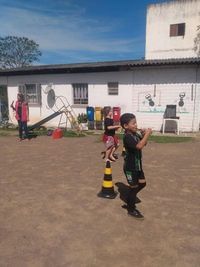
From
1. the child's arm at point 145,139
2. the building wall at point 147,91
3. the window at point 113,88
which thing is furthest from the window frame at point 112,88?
the child's arm at point 145,139

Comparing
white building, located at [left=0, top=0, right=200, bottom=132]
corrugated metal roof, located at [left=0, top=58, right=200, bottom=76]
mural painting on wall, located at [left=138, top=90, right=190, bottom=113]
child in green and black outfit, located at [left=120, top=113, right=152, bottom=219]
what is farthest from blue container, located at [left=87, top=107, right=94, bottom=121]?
child in green and black outfit, located at [left=120, top=113, right=152, bottom=219]

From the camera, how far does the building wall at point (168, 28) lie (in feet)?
77.5

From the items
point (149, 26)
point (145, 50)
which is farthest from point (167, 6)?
point (145, 50)

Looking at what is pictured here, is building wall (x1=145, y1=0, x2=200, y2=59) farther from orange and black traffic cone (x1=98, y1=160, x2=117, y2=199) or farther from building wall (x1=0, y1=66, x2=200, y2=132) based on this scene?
orange and black traffic cone (x1=98, y1=160, x2=117, y2=199)

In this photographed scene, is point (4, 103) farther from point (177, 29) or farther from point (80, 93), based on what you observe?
point (177, 29)

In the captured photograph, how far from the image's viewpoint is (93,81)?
50.8ft

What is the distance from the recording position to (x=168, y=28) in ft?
81.1

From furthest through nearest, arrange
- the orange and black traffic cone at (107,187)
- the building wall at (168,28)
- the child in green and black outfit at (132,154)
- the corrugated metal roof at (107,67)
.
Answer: the building wall at (168,28)
the corrugated metal roof at (107,67)
the orange and black traffic cone at (107,187)
the child in green and black outfit at (132,154)

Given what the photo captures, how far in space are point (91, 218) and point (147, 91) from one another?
10.8 m

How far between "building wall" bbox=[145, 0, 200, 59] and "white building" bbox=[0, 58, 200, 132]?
35.3 ft

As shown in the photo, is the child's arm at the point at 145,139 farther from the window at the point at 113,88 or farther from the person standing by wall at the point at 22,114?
the window at the point at 113,88

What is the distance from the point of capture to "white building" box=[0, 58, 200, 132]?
13453 mm

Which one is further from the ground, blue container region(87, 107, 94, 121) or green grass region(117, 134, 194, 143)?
blue container region(87, 107, 94, 121)

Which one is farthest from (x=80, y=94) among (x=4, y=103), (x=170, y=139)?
(x=170, y=139)
